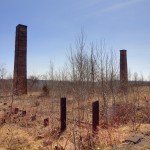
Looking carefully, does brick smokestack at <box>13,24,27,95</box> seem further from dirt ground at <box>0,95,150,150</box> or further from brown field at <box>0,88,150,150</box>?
dirt ground at <box>0,95,150,150</box>

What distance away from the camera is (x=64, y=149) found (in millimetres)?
6156

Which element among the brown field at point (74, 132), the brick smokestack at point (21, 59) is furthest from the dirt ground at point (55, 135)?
the brick smokestack at point (21, 59)

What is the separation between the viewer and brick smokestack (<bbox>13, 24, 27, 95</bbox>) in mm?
20156

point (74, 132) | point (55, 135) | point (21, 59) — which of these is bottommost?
point (55, 135)

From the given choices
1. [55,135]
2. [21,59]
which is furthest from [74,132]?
[21,59]

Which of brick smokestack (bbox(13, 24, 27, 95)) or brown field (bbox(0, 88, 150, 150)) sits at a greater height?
brick smokestack (bbox(13, 24, 27, 95))

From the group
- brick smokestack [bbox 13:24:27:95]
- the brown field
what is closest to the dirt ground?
the brown field

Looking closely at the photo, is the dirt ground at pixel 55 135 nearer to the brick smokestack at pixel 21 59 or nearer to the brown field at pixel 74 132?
the brown field at pixel 74 132

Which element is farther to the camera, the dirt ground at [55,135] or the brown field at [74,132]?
the brown field at [74,132]

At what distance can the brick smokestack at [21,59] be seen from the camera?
2016 cm

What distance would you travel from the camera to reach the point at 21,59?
66.8ft

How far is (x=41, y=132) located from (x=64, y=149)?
231 cm

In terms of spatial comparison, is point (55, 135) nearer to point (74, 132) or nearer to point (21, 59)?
point (74, 132)

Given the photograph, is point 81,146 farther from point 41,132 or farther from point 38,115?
point 38,115
